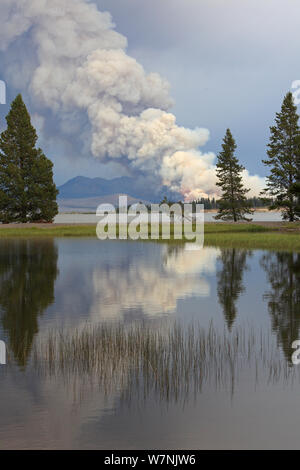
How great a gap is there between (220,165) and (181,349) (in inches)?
3010

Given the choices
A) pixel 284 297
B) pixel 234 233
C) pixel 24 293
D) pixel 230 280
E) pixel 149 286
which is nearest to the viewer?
pixel 284 297

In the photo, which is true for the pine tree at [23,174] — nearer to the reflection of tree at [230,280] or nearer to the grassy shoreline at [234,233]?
the grassy shoreline at [234,233]

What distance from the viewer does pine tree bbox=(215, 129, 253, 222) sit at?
8662 centimetres

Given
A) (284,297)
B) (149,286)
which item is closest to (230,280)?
(149,286)

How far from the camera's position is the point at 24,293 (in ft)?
76.0

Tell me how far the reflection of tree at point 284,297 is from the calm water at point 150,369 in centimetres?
7

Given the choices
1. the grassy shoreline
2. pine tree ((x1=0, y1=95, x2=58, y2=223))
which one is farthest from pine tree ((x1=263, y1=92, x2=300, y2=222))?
pine tree ((x1=0, y1=95, x2=58, y2=223))

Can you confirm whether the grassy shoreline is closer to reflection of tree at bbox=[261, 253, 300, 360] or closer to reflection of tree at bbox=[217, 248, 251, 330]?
reflection of tree at bbox=[217, 248, 251, 330]

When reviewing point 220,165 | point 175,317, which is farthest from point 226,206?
point 175,317

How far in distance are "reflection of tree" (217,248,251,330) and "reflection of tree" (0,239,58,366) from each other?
643 cm

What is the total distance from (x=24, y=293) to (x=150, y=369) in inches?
524

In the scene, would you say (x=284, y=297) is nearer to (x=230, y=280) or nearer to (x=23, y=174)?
(x=230, y=280)
